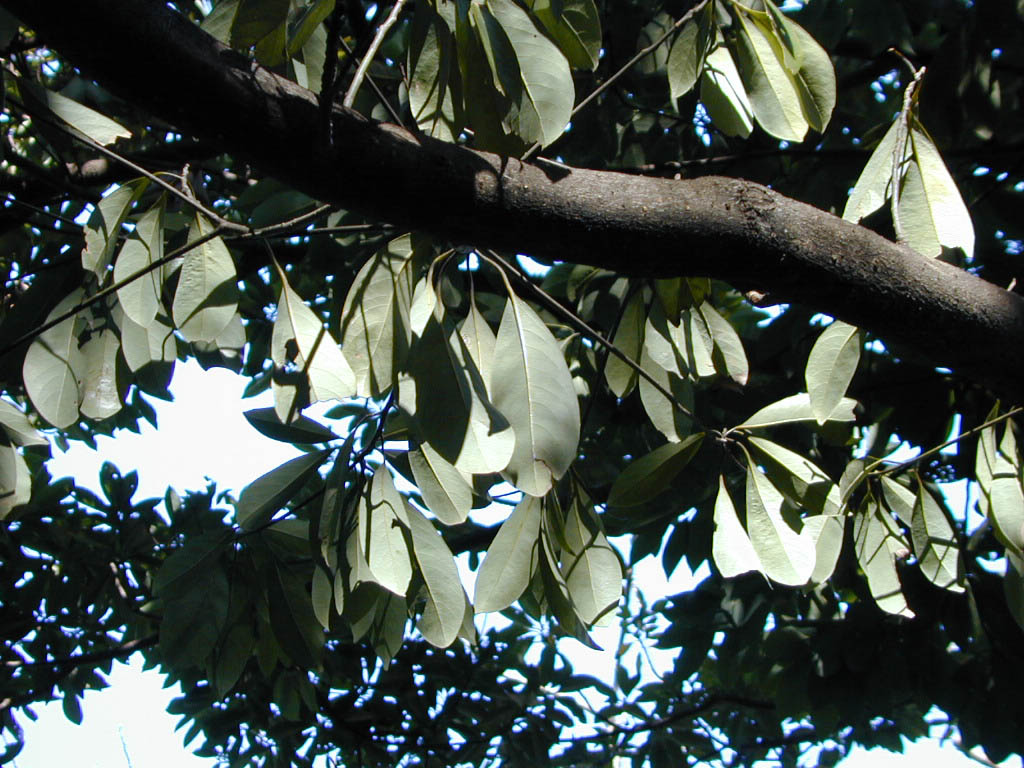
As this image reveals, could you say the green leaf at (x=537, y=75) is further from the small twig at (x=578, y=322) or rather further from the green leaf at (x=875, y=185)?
the green leaf at (x=875, y=185)

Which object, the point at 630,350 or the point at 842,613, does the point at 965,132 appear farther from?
the point at 842,613

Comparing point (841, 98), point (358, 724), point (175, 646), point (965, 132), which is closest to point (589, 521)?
point (175, 646)

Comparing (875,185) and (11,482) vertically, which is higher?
(875,185)

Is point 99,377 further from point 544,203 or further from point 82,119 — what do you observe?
point 544,203

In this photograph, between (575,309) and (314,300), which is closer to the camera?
(575,309)

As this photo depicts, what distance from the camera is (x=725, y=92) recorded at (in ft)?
4.56

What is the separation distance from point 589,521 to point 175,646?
72 cm

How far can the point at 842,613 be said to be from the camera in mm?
2795

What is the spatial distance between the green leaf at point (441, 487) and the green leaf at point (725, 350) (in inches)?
23.6

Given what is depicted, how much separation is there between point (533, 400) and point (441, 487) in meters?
0.28

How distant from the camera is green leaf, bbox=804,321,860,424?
1.35m

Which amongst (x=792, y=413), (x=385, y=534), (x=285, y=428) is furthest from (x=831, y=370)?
(x=285, y=428)

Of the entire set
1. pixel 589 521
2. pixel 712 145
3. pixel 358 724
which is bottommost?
pixel 589 521

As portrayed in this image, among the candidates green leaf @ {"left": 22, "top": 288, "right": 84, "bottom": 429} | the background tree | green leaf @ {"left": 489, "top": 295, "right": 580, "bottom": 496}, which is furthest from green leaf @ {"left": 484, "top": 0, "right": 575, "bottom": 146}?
green leaf @ {"left": 22, "top": 288, "right": 84, "bottom": 429}
